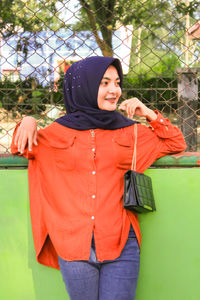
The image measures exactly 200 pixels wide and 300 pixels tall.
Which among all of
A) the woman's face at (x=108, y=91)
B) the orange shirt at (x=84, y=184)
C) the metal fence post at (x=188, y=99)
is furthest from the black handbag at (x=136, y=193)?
the metal fence post at (x=188, y=99)

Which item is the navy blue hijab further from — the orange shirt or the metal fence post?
the metal fence post

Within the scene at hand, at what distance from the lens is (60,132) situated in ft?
6.10

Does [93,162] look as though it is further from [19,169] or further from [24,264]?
[24,264]

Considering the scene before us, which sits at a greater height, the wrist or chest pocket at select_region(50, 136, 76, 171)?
the wrist

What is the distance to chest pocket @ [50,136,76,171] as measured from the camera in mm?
1789

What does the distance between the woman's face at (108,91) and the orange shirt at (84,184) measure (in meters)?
0.12

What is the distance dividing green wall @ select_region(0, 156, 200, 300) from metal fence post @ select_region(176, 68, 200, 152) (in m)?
1.31

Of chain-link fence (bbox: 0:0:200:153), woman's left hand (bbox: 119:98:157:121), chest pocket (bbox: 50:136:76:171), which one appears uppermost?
chain-link fence (bbox: 0:0:200:153)

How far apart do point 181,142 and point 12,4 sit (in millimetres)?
2984

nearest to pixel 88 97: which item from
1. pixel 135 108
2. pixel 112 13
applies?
pixel 135 108

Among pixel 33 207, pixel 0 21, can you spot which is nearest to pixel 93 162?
pixel 33 207

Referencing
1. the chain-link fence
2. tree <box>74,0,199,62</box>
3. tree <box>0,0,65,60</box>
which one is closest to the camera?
the chain-link fence

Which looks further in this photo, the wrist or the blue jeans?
the wrist

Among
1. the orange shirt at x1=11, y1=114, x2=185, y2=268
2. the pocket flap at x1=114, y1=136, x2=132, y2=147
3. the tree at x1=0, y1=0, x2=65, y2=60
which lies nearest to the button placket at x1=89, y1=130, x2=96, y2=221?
the orange shirt at x1=11, y1=114, x2=185, y2=268
